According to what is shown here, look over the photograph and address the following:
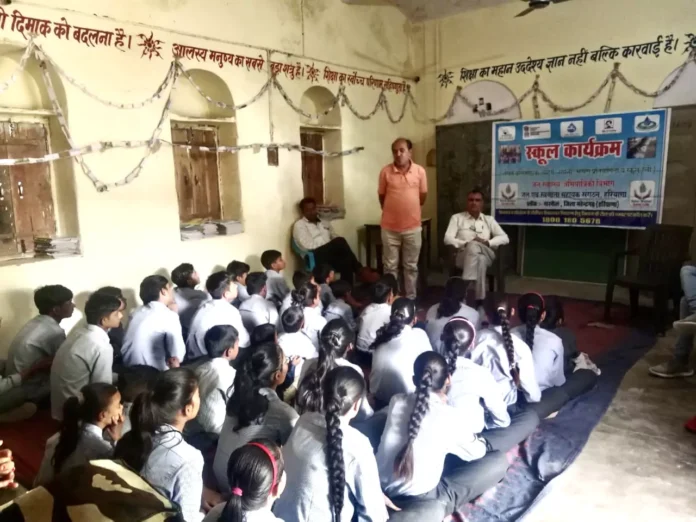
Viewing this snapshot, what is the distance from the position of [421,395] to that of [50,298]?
247 cm

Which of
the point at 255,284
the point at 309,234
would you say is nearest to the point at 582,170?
the point at 309,234

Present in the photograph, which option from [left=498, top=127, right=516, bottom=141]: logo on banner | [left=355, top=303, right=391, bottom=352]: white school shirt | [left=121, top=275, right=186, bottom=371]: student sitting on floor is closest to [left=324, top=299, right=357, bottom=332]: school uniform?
[left=355, top=303, right=391, bottom=352]: white school shirt

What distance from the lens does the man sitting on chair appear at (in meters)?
5.46

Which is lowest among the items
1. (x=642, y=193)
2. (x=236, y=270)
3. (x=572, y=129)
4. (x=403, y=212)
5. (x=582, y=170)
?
(x=236, y=270)

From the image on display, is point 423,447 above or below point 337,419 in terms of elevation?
below

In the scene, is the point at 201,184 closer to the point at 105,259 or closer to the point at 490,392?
the point at 105,259

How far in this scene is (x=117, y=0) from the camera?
402 cm

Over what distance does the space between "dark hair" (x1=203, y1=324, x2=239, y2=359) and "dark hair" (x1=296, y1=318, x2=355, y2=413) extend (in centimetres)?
45

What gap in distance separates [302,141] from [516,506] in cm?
458

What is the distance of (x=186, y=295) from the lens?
4023mm

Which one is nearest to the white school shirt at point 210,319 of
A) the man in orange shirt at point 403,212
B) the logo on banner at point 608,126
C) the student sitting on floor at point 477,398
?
the student sitting on floor at point 477,398

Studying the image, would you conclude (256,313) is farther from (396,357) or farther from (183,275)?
Result: (396,357)

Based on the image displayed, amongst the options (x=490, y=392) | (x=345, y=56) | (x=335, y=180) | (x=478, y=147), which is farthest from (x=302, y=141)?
(x=490, y=392)

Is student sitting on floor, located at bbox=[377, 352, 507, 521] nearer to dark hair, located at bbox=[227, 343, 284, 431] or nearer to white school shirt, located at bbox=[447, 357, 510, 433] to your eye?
white school shirt, located at bbox=[447, 357, 510, 433]
